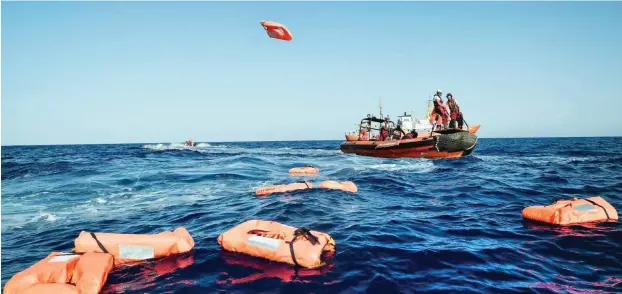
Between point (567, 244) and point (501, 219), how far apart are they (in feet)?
6.62

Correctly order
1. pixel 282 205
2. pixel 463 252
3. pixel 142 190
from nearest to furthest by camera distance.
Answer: pixel 463 252
pixel 282 205
pixel 142 190

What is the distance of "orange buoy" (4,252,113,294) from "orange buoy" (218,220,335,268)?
215 centimetres

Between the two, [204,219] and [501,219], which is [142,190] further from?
[501,219]

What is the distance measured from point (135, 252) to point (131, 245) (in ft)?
0.49

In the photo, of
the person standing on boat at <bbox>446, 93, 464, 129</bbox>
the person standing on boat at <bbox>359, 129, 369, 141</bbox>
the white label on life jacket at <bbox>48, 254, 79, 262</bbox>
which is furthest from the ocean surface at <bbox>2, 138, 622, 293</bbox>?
the person standing on boat at <bbox>359, 129, 369, 141</bbox>

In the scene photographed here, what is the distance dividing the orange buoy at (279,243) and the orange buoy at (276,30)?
235 inches

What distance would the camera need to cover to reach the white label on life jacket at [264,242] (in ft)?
19.3

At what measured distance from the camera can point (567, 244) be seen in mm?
6648

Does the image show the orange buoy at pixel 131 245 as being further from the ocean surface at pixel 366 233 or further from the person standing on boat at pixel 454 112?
the person standing on boat at pixel 454 112

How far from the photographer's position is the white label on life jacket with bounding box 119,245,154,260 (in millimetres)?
5953

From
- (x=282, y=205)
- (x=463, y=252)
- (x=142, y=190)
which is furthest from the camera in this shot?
(x=142, y=190)

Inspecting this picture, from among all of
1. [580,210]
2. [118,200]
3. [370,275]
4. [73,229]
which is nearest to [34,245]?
[73,229]

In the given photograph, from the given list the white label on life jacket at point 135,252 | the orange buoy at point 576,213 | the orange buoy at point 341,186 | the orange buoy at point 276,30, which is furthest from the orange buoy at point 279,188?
the orange buoy at point 576,213

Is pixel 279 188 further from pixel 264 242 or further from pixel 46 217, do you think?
pixel 46 217
